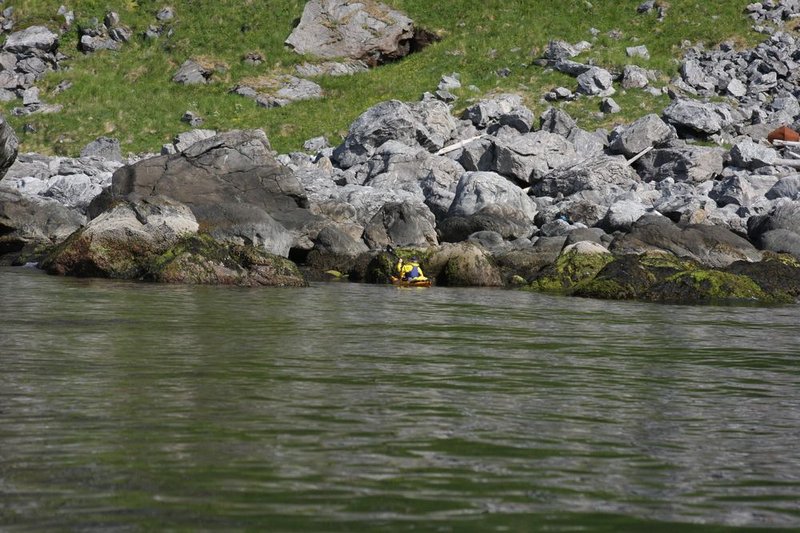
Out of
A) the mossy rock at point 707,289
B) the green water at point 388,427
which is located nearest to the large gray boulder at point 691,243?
the mossy rock at point 707,289

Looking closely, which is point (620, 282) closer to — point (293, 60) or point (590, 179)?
point (590, 179)

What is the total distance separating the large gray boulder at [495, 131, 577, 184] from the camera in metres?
34.9

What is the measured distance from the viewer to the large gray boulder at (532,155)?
34.9 m

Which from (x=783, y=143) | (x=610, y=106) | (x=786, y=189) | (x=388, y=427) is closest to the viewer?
(x=388, y=427)

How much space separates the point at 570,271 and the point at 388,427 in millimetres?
16551

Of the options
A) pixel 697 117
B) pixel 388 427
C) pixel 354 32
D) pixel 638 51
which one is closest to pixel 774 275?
pixel 388 427

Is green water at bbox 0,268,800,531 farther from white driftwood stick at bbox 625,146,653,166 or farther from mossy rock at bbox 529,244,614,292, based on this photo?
white driftwood stick at bbox 625,146,653,166

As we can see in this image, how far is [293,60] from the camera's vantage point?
167 feet

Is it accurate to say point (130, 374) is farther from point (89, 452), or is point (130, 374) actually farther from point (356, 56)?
point (356, 56)

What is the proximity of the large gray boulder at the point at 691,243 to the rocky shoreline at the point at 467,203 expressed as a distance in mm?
52

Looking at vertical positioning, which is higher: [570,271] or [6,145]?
[6,145]

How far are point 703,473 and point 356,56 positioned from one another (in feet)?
155

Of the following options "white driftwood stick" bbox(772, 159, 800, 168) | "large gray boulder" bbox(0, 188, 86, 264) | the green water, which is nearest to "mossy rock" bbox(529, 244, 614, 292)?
the green water

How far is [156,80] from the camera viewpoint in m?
50.1
